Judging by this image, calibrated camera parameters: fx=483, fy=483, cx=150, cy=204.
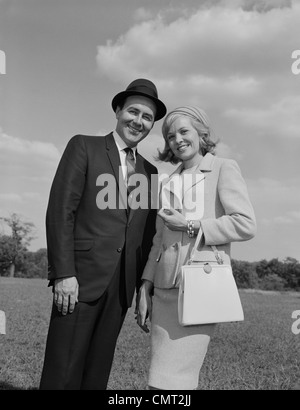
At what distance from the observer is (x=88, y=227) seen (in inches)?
146

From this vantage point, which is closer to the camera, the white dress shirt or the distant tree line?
the white dress shirt

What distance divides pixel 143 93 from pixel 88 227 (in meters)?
1.17

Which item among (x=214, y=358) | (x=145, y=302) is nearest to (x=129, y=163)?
(x=145, y=302)

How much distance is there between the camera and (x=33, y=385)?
5809 mm

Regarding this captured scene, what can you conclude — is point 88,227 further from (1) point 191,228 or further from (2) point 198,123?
(2) point 198,123

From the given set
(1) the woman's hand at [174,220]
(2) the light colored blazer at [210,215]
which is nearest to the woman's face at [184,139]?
(2) the light colored blazer at [210,215]

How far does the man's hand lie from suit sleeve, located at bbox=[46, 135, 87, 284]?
56 mm

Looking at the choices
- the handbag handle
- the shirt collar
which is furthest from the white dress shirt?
the handbag handle

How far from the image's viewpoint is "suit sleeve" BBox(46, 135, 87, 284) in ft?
11.7

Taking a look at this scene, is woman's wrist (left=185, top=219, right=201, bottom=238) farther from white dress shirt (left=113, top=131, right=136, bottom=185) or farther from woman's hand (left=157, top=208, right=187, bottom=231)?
white dress shirt (left=113, top=131, right=136, bottom=185)

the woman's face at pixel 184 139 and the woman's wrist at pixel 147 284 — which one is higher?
the woman's face at pixel 184 139

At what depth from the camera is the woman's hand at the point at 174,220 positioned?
11.1 feet

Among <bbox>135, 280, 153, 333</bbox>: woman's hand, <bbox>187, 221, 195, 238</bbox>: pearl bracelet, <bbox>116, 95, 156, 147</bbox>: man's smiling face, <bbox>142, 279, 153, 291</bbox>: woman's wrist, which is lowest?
<bbox>135, 280, 153, 333</bbox>: woman's hand

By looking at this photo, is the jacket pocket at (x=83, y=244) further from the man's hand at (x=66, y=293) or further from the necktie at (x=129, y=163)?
the necktie at (x=129, y=163)
